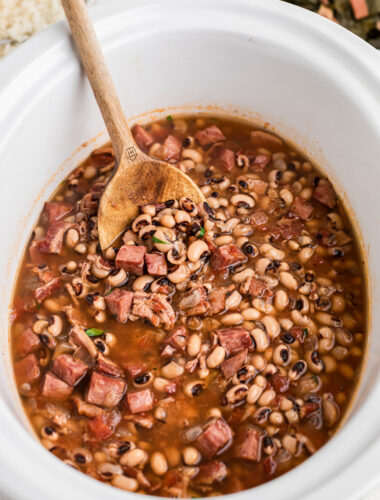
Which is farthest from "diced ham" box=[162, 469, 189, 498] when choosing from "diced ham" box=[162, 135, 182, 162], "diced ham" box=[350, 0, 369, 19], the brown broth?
"diced ham" box=[350, 0, 369, 19]

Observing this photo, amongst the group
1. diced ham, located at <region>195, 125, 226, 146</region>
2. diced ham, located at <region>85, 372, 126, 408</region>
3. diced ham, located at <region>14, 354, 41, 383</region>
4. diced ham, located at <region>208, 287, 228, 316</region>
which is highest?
diced ham, located at <region>195, 125, 226, 146</region>

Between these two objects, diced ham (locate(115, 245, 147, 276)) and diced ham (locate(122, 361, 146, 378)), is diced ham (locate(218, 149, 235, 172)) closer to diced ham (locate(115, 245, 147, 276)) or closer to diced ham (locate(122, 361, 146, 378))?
diced ham (locate(115, 245, 147, 276))

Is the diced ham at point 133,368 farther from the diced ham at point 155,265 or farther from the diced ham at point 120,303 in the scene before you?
the diced ham at point 155,265

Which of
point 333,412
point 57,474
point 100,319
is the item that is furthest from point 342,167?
point 57,474

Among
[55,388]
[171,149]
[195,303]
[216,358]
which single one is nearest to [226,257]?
[195,303]

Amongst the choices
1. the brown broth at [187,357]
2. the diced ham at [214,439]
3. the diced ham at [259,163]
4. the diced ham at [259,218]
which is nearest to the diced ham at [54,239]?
the brown broth at [187,357]
